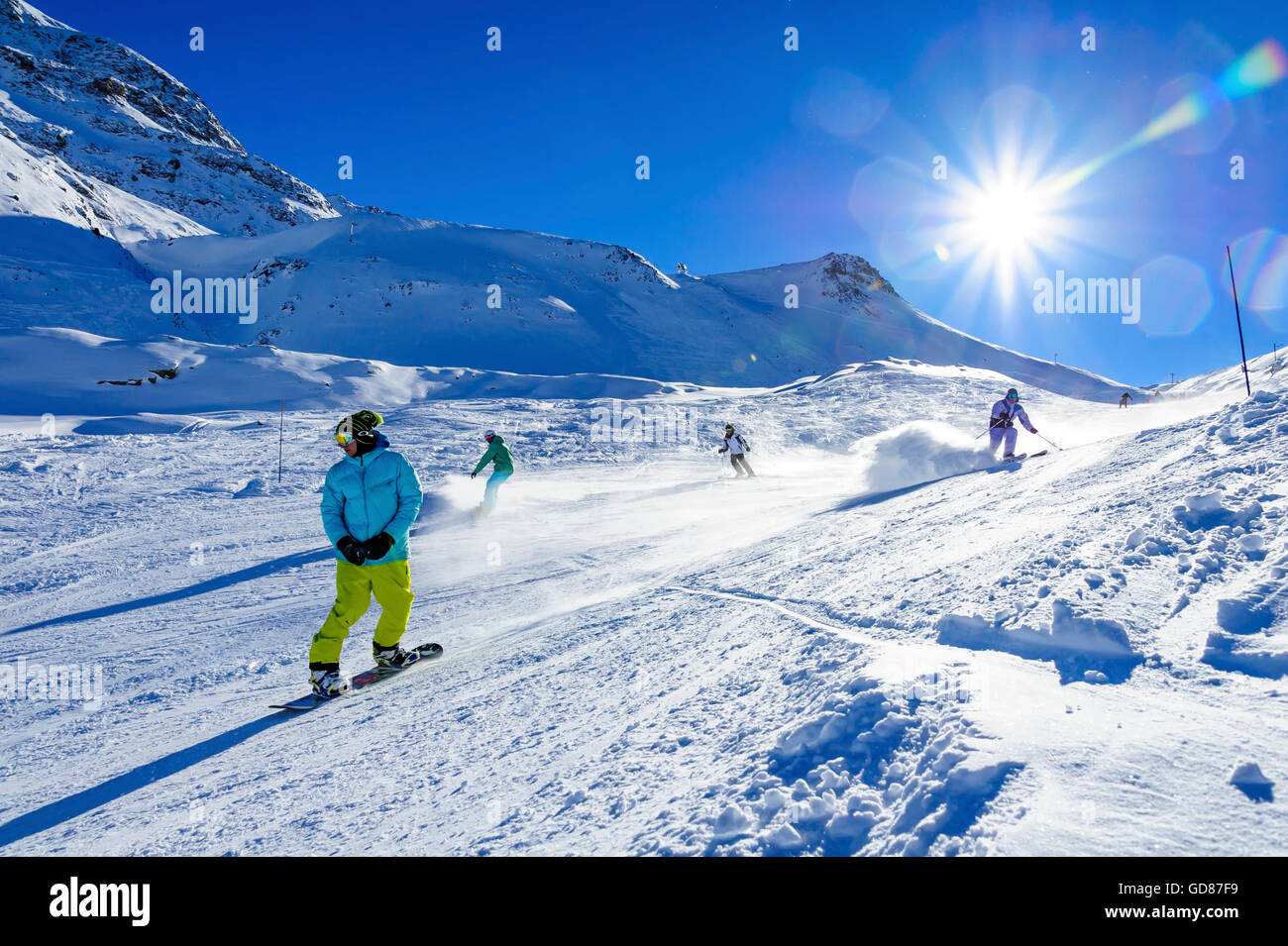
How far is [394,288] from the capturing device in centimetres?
5353

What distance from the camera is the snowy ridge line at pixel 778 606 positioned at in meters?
3.69

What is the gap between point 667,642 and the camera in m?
4.55

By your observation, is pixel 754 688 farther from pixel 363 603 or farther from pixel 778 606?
pixel 363 603

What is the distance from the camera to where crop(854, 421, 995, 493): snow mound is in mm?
11906

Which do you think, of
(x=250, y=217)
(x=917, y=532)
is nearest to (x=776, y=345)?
(x=917, y=532)

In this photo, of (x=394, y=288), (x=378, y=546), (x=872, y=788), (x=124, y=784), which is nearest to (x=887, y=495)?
(x=378, y=546)

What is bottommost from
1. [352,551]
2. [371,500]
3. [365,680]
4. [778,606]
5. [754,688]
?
[365,680]

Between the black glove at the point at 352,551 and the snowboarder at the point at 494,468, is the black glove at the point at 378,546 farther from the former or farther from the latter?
the snowboarder at the point at 494,468

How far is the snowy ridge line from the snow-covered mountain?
42.3m

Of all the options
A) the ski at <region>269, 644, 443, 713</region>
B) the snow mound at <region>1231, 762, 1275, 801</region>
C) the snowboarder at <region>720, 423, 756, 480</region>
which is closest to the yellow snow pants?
the ski at <region>269, 644, 443, 713</region>

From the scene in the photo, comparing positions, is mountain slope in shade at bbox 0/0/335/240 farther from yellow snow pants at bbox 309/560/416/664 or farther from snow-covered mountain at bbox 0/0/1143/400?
yellow snow pants at bbox 309/560/416/664

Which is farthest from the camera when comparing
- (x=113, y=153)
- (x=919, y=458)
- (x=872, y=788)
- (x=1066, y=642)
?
(x=113, y=153)

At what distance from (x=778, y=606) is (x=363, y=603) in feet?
10.3

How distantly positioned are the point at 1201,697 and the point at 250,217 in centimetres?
11005
